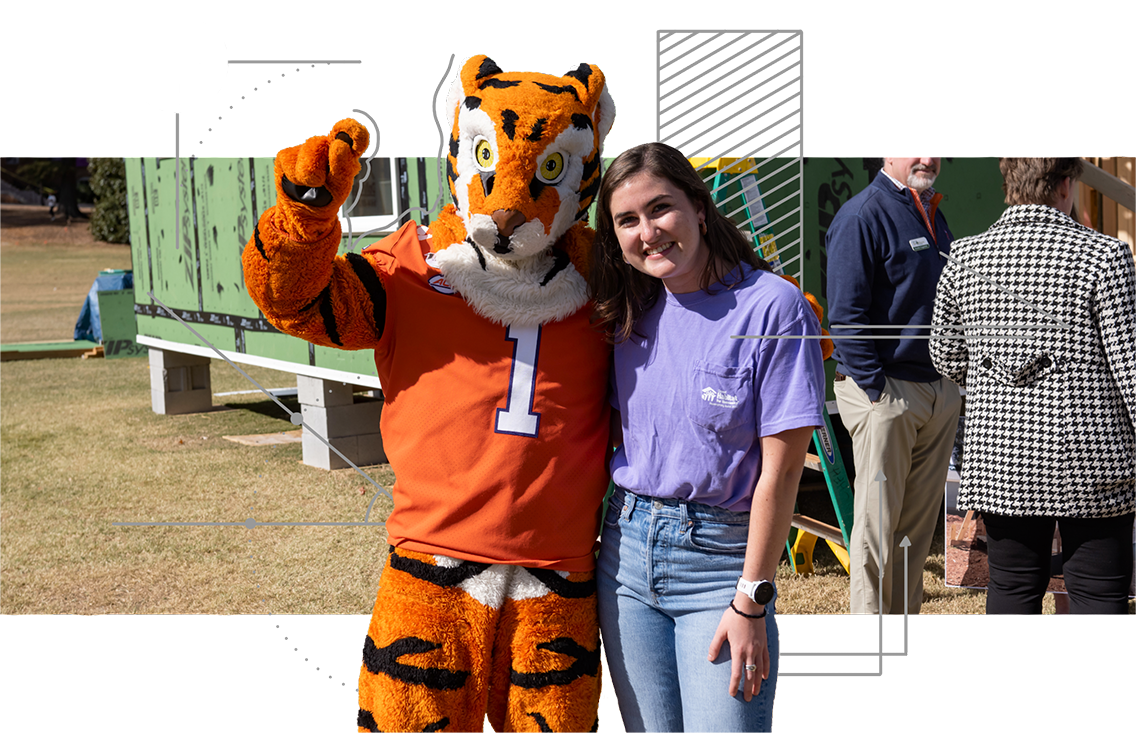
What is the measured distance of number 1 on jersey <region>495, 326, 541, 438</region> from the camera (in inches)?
66.8

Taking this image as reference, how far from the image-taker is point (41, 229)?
17.0 meters

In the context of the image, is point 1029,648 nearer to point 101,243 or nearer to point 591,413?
point 591,413

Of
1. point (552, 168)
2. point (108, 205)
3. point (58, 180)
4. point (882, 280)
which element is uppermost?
point (58, 180)

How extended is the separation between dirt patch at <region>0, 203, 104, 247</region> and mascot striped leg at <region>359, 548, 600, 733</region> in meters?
16.3

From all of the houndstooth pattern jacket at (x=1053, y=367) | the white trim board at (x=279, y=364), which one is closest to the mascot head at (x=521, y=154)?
the houndstooth pattern jacket at (x=1053, y=367)

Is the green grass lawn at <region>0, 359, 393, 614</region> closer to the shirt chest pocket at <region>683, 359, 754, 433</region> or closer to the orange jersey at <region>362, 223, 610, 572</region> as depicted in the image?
the orange jersey at <region>362, 223, 610, 572</region>

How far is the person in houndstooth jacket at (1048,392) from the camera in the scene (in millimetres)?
2283

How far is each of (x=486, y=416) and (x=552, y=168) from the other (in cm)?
48

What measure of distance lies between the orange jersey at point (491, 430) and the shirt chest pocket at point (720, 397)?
0.76ft

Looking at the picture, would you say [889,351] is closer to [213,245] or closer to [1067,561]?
[1067,561]

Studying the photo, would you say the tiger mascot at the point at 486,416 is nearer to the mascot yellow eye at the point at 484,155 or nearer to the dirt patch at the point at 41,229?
the mascot yellow eye at the point at 484,155

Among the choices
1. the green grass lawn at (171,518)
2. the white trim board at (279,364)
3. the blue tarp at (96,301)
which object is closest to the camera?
the green grass lawn at (171,518)

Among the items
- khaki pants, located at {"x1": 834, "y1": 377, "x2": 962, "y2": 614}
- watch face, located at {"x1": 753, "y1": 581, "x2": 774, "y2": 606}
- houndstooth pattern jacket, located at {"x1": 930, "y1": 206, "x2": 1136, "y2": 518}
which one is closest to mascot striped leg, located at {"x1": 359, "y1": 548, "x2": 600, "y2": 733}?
watch face, located at {"x1": 753, "y1": 581, "x2": 774, "y2": 606}

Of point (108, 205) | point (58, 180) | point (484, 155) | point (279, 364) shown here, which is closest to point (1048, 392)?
point (484, 155)
